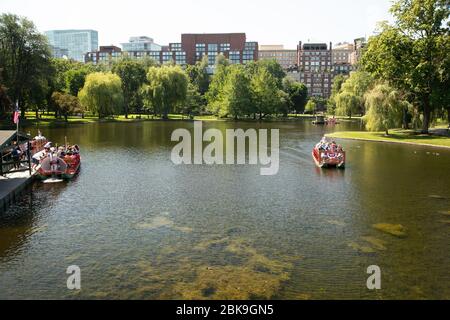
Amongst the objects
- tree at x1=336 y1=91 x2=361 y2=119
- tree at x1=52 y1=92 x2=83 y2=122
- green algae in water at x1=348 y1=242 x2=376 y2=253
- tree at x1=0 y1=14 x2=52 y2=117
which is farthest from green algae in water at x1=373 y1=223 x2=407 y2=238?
tree at x1=336 y1=91 x2=361 y2=119

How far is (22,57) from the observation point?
8862 cm

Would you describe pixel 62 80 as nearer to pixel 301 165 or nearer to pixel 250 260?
pixel 301 165

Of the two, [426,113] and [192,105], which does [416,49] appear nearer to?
[426,113]

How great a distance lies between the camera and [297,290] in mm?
15188

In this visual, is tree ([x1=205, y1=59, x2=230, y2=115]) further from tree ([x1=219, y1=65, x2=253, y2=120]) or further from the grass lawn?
the grass lawn

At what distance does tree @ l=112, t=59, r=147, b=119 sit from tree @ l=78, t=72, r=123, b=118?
2439 centimetres

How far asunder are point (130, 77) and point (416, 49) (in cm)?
8960

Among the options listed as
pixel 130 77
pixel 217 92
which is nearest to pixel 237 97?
pixel 217 92

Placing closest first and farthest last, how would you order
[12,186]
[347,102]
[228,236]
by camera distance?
[228,236] < [12,186] < [347,102]

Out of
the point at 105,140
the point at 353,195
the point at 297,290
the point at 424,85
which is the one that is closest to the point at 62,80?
the point at 105,140

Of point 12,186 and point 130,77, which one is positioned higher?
point 130,77

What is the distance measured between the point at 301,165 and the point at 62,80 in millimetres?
99325

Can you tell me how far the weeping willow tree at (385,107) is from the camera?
218ft

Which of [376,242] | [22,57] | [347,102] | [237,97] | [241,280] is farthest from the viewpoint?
[237,97]
